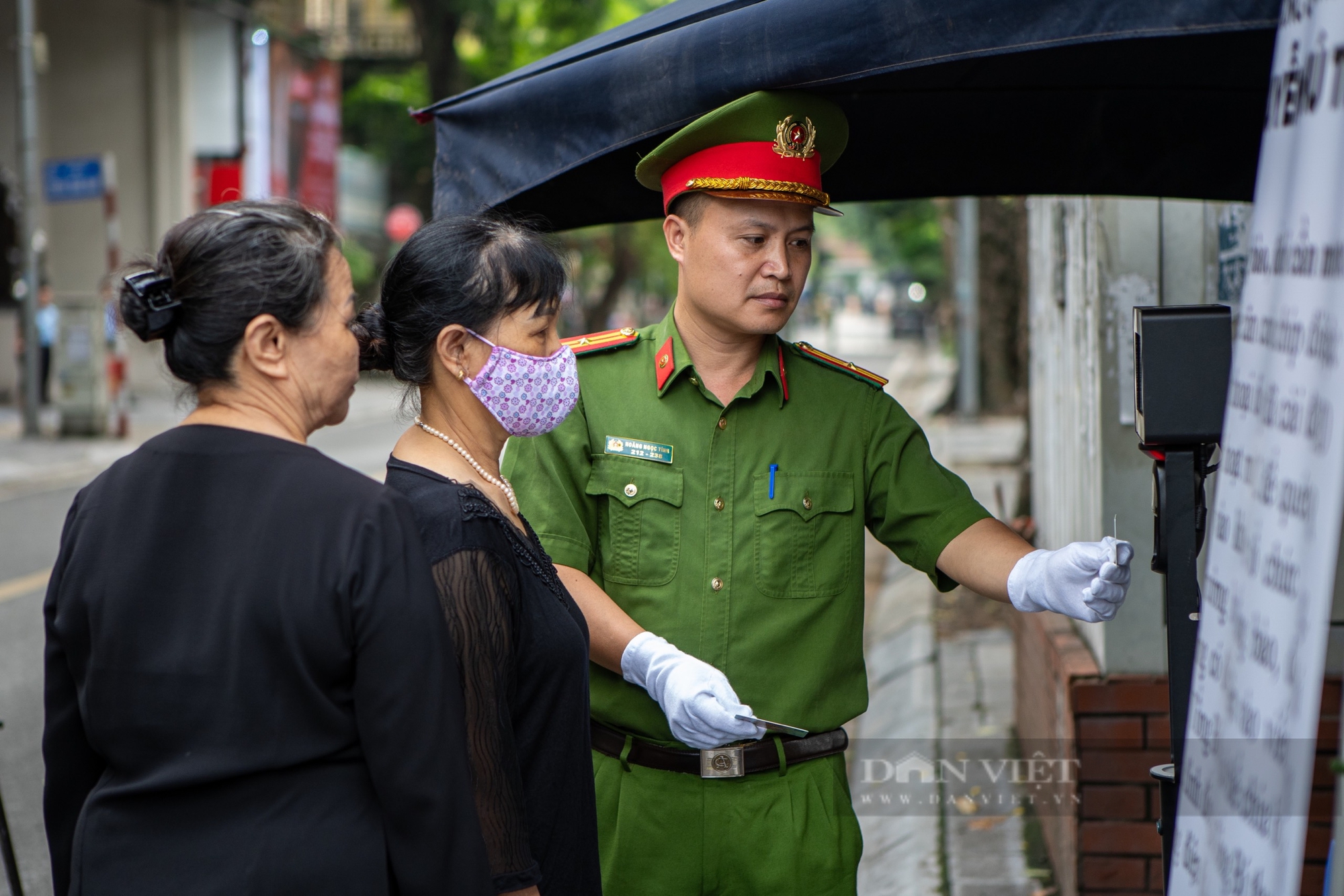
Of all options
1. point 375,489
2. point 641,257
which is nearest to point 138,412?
point 641,257

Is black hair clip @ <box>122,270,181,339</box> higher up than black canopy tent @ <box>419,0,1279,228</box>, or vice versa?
black canopy tent @ <box>419,0,1279,228</box>

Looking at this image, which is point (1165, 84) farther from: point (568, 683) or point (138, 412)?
point (138, 412)

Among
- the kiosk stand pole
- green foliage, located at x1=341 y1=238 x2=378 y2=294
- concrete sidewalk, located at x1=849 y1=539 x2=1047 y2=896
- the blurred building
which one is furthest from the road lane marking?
green foliage, located at x1=341 y1=238 x2=378 y2=294

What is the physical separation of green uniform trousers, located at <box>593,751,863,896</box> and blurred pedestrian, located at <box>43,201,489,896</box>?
33.0 inches

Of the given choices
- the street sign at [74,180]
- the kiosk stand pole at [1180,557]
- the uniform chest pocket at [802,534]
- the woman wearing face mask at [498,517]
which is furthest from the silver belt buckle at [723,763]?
the street sign at [74,180]

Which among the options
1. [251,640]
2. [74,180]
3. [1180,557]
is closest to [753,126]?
[1180,557]

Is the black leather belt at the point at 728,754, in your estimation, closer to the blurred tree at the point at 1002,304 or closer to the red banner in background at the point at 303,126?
the blurred tree at the point at 1002,304

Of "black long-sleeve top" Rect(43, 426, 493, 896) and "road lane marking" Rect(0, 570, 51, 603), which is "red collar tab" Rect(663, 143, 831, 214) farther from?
"road lane marking" Rect(0, 570, 51, 603)

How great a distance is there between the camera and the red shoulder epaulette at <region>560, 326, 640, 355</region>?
2.64 m

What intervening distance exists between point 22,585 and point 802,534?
23.2 ft

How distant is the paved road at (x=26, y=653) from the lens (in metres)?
4.65

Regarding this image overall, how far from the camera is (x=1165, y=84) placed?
2.69m

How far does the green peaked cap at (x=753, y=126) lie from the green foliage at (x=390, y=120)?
31.0 metres

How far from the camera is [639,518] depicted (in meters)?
2.53
